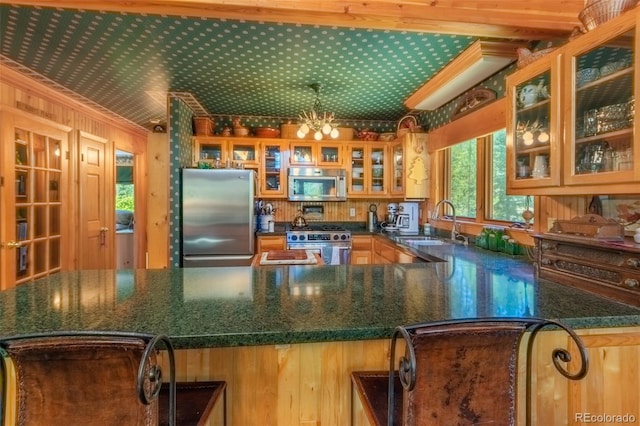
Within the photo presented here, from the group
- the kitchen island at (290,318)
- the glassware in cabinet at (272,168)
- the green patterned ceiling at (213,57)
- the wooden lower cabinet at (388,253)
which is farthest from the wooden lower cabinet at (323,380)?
the glassware in cabinet at (272,168)

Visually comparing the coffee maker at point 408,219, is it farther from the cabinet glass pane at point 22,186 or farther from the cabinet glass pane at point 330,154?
the cabinet glass pane at point 22,186

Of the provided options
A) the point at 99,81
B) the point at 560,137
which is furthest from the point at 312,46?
the point at 99,81

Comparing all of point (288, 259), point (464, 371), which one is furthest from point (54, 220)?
point (464, 371)

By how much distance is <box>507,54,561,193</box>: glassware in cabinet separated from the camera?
158 cm

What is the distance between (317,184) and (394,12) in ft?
8.65

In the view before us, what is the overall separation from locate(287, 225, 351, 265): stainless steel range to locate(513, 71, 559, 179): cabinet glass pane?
2307 mm

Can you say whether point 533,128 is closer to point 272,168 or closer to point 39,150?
point 272,168

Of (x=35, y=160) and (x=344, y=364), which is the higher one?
(x=35, y=160)

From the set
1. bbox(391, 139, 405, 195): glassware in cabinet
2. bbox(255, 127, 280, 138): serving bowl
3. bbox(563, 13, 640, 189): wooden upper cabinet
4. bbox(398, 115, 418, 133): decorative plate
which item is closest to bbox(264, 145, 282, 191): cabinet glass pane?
bbox(255, 127, 280, 138): serving bowl

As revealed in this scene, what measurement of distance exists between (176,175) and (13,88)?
1492 millimetres

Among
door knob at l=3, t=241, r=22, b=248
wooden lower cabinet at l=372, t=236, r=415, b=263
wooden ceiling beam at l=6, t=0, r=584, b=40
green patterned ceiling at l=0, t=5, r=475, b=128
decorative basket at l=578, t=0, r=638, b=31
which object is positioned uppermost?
green patterned ceiling at l=0, t=5, r=475, b=128

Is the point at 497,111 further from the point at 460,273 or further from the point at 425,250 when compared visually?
the point at 460,273

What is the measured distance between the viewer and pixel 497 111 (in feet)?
8.09

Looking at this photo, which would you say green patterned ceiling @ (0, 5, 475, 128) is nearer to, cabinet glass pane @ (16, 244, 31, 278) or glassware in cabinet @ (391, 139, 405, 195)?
glassware in cabinet @ (391, 139, 405, 195)
